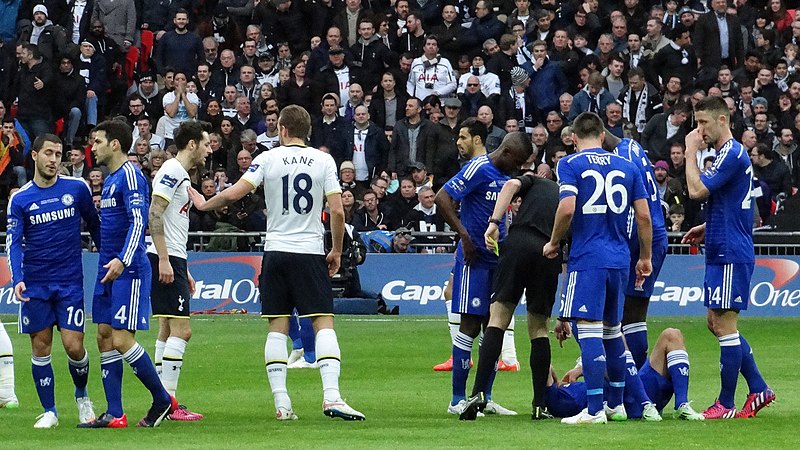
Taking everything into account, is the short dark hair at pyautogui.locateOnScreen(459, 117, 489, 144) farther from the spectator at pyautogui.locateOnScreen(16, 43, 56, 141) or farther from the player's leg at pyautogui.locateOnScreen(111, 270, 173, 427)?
the spectator at pyautogui.locateOnScreen(16, 43, 56, 141)

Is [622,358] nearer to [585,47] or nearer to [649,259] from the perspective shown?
[649,259]

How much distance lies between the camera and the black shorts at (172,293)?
40.3ft

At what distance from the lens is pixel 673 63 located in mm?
28094

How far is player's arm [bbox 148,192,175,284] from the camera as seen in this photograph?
38.1ft

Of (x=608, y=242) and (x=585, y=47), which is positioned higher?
(x=585, y=47)

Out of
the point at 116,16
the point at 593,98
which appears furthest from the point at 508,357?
the point at 116,16

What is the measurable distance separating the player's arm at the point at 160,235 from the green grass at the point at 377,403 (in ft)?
3.84

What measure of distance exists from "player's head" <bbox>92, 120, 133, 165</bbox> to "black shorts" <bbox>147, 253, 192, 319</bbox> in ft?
4.16

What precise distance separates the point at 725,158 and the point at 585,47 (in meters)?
17.4

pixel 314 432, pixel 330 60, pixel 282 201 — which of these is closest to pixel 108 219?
pixel 282 201

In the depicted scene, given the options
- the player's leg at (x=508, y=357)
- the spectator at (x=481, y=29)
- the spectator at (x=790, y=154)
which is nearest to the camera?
the player's leg at (x=508, y=357)

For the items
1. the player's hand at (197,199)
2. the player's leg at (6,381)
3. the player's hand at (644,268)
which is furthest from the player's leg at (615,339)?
the player's leg at (6,381)

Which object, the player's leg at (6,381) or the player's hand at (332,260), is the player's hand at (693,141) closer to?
the player's hand at (332,260)

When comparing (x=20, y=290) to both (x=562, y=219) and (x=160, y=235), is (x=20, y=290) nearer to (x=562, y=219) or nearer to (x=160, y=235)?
(x=160, y=235)
